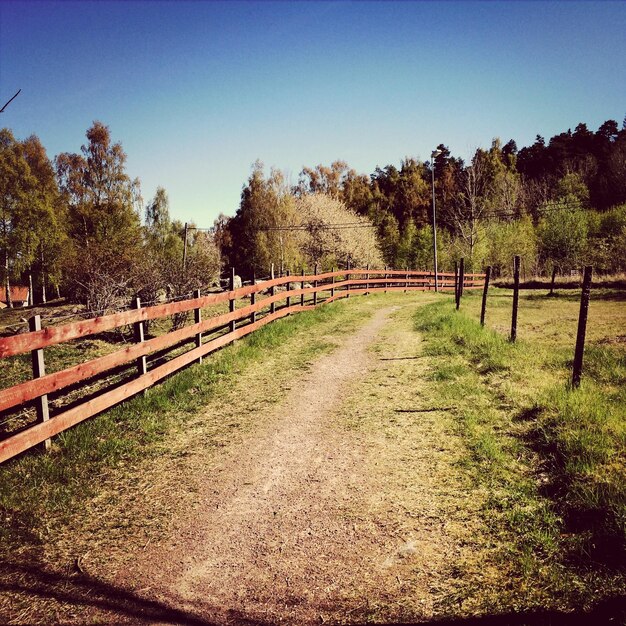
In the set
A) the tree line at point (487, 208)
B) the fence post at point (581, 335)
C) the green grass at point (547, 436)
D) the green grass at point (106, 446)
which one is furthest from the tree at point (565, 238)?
the green grass at point (106, 446)

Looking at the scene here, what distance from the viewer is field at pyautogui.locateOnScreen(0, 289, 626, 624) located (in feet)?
8.19

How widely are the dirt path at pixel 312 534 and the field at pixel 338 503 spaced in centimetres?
2

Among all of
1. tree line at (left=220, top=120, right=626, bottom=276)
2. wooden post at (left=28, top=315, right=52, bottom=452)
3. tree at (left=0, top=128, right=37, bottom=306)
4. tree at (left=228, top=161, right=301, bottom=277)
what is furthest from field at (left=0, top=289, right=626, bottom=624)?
tree at (left=228, top=161, right=301, bottom=277)

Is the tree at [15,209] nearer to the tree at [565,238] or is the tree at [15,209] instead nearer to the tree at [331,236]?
the tree at [331,236]

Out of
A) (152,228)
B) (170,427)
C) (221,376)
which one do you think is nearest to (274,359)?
(221,376)

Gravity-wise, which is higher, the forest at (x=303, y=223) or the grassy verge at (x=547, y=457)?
the forest at (x=303, y=223)

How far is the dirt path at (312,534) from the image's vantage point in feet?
8.21

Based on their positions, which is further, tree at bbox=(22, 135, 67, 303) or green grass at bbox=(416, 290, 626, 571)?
tree at bbox=(22, 135, 67, 303)

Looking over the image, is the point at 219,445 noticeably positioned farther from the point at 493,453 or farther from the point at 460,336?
the point at 460,336

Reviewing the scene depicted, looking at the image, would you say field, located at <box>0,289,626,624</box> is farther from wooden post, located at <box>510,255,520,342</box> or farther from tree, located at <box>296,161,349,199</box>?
tree, located at <box>296,161,349,199</box>

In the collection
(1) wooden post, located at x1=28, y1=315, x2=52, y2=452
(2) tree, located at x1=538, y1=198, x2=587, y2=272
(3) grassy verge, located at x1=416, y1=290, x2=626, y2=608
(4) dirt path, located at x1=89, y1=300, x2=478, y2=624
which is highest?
(2) tree, located at x1=538, y1=198, x2=587, y2=272

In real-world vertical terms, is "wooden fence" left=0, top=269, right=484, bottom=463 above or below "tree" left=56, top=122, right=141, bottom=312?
below

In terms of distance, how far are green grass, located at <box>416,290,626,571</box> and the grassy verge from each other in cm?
1

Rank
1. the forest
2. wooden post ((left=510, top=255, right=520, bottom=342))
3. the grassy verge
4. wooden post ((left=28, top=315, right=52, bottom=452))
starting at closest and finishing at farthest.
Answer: the grassy verge
wooden post ((left=28, top=315, right=52, bottom=452))
wooden post ((left=510, top=255, right=520, bottom=342))
the forest
